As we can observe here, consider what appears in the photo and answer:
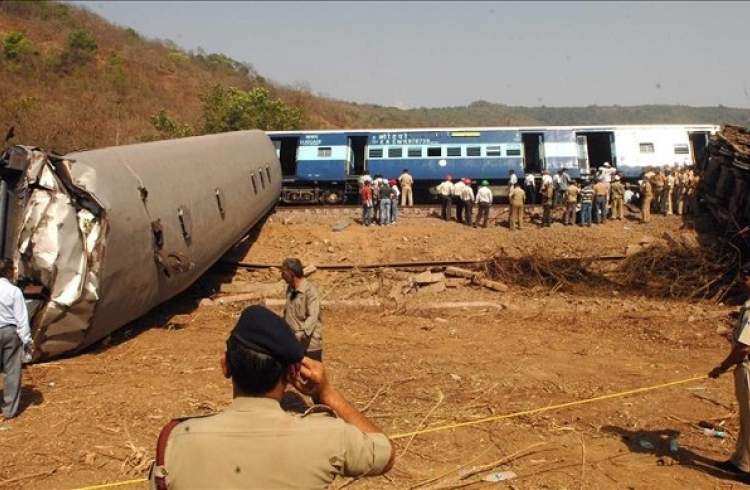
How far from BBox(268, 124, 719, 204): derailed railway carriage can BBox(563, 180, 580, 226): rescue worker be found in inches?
219

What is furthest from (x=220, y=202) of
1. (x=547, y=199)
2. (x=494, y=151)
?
(x=494, y=151)

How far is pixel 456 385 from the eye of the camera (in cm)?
844

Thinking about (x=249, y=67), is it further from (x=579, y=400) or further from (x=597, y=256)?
(x=579, y=400)

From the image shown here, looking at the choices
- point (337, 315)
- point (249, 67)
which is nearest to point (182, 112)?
point (249, 67)

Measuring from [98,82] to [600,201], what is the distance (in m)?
34.7

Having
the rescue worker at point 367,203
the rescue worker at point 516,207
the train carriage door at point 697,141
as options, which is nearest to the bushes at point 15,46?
the rescue worker at point 367,203

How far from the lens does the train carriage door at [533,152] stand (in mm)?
25869

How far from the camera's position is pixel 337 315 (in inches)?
535

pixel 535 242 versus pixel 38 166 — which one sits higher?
pixel 38 166

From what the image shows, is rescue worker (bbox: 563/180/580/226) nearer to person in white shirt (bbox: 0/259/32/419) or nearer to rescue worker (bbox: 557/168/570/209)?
rescue worker (bbox: 557/168/570/209)

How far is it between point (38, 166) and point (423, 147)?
19075 mm

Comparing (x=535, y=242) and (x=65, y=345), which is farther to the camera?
(x=535, y=242)

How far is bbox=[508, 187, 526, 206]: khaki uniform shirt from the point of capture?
18781 millimetres

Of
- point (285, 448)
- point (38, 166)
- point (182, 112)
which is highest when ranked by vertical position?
point (182, 112)
